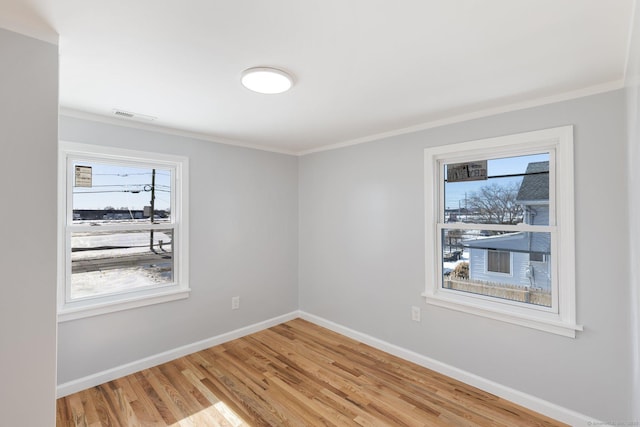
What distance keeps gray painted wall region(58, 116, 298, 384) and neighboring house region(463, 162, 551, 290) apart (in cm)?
242

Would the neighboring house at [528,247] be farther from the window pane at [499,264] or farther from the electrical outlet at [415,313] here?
the electrical outlet at [415,313]

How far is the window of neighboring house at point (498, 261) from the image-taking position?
251 centimetres

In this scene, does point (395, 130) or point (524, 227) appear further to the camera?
point (395, 130)

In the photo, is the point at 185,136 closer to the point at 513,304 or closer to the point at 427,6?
the point at 427,6

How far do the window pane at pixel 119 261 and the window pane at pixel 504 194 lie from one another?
2849 mm

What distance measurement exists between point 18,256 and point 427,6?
2.02m

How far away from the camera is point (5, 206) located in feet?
4.21

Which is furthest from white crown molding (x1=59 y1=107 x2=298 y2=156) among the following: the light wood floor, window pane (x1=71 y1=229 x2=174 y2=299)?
the light wood floor

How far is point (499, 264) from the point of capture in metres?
2.57

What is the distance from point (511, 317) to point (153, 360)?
3169 mm

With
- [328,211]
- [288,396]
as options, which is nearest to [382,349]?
[288,396]

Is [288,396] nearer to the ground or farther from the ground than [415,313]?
nearer to the ground

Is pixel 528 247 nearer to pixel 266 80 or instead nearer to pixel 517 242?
pixel 517 242

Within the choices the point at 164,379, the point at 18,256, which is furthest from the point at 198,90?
the point at 164,379
